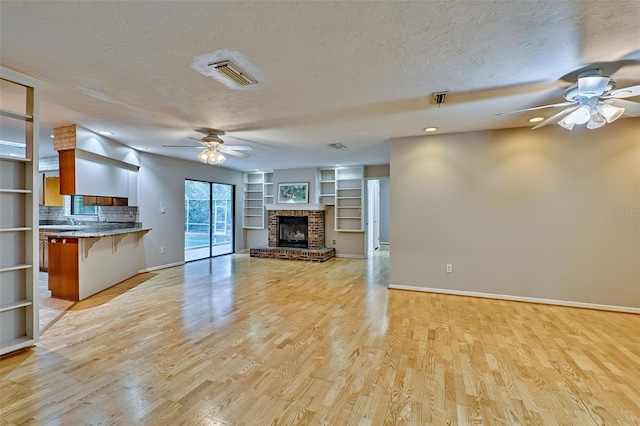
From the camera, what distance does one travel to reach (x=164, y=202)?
6.48m

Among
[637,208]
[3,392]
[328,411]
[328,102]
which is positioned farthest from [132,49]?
[637,208]

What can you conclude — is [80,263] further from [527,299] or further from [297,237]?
[527,299]

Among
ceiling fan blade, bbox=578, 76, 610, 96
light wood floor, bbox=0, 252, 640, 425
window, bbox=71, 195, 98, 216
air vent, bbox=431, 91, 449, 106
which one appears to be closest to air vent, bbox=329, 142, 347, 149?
air vent, bbox=431, 91, 449, 106

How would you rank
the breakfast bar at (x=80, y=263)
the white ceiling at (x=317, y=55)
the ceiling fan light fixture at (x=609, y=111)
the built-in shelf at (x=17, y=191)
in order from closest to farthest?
1. the white ceiling at (x=317, y=55)
2. the built-in shelf at (x=17, y=191)
3. the ceiling fan light fixture at (x=609, y=111)
4. the breakfast bar at (x=80, y=263)

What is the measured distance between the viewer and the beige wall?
3.78 metres

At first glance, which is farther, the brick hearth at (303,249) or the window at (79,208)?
the brick hearth at (303,249)

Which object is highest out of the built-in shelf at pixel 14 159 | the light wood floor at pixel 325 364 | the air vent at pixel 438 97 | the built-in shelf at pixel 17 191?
the air vent at pixel 438 97

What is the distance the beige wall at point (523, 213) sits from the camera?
3781 mm

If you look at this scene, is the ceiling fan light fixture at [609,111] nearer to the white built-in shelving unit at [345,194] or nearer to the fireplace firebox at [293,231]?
the white built-in shelving unit at [345,194]

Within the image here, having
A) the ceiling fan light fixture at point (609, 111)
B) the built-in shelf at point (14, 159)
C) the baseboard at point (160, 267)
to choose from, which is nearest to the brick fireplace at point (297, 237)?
the baseboard at point (160, 267)

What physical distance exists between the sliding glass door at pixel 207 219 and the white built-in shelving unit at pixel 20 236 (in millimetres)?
4465

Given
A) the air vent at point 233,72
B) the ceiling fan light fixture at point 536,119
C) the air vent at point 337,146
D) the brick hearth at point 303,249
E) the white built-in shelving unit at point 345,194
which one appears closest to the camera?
the air vent at point 233,72

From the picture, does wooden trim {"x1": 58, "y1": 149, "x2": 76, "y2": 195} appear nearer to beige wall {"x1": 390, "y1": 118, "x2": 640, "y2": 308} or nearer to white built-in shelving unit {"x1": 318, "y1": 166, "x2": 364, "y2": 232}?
beige wall {"x1": 390, "y1": 118, "x2": 640, "y2": 308}

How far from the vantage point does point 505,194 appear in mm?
4246
